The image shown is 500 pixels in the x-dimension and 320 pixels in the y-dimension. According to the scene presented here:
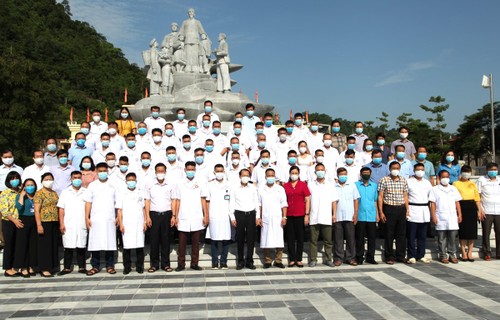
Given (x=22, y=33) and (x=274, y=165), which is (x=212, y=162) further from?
(x=22, y=33)

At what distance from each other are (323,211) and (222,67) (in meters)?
9.74

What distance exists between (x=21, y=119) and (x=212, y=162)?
52.7 feet

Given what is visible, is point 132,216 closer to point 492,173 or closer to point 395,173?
point 395,173

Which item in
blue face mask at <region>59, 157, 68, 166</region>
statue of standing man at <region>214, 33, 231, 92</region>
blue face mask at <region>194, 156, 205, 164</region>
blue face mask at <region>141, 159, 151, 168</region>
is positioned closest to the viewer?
blue face mask at <region>59, 157, 68, 166</region>

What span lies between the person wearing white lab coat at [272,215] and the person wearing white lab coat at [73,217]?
3.00 metres

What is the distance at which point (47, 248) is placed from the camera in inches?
263

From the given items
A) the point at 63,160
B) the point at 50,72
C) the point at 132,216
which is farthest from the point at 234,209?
the point at 50,72

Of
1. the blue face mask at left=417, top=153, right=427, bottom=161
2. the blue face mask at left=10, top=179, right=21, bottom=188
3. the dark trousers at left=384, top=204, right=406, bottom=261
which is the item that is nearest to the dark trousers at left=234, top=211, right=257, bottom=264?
the dark trousers at left=384, top=204, right=406, bottom=261

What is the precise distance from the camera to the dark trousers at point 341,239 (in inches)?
281

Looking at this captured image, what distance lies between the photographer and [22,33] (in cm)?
5391

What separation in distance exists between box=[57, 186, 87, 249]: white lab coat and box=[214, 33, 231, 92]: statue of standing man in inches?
372

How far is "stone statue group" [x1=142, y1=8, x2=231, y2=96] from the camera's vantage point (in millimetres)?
15484

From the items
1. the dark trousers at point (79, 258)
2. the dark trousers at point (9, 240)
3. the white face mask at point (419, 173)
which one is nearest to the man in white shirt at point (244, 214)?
the dark trousers at point (79, 258)

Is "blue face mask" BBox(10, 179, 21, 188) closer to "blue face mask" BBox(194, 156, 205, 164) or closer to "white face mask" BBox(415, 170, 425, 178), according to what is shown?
"blue face mask" BBox(194, 156, 205, 164)
